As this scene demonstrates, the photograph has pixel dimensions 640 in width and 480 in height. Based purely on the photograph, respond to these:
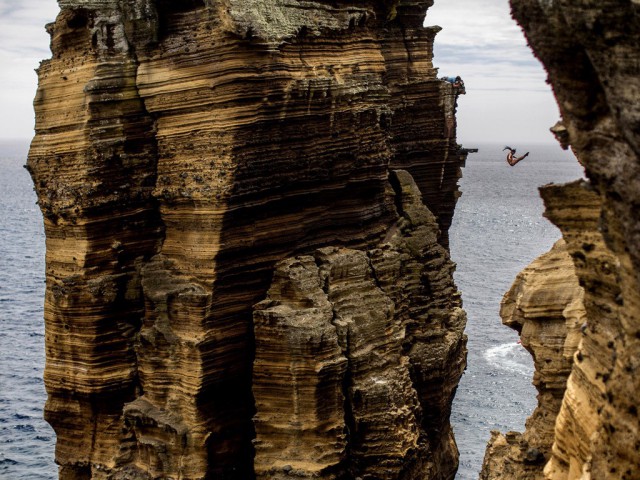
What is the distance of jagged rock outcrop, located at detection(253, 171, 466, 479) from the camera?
24250 millimetres

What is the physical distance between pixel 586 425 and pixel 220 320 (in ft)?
43.8

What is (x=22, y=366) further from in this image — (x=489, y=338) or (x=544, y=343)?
(x=544, y=343)

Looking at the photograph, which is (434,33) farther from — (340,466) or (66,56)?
(340,466)

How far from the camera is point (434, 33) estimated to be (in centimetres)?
4003

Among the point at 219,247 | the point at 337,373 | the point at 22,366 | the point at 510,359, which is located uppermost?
the point at 510,359

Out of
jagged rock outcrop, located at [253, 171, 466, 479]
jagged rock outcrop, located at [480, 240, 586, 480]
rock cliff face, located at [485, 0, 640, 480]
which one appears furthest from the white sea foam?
rock cliff face, located at [485, 0, 640, 480]

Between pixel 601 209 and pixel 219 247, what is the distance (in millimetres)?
13950

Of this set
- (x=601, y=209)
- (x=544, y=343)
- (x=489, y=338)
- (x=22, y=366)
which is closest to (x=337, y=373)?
(x=544, y=343)

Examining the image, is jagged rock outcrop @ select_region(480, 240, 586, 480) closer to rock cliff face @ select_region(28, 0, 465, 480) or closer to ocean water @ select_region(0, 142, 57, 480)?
rock cliff face @ select_region(28, 0, 465, 480)

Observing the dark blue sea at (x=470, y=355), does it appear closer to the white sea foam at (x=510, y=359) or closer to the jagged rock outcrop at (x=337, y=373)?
the white sea foam at (x=510, y=359)

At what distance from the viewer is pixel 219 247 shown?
24.7 metres

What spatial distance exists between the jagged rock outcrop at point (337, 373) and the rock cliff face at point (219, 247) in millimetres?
59

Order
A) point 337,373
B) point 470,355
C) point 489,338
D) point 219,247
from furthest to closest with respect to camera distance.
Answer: point 489,338 < point 470,355 < point 219,247 < point 337,373

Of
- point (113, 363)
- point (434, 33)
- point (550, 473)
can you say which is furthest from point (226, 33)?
point (434, 33)
